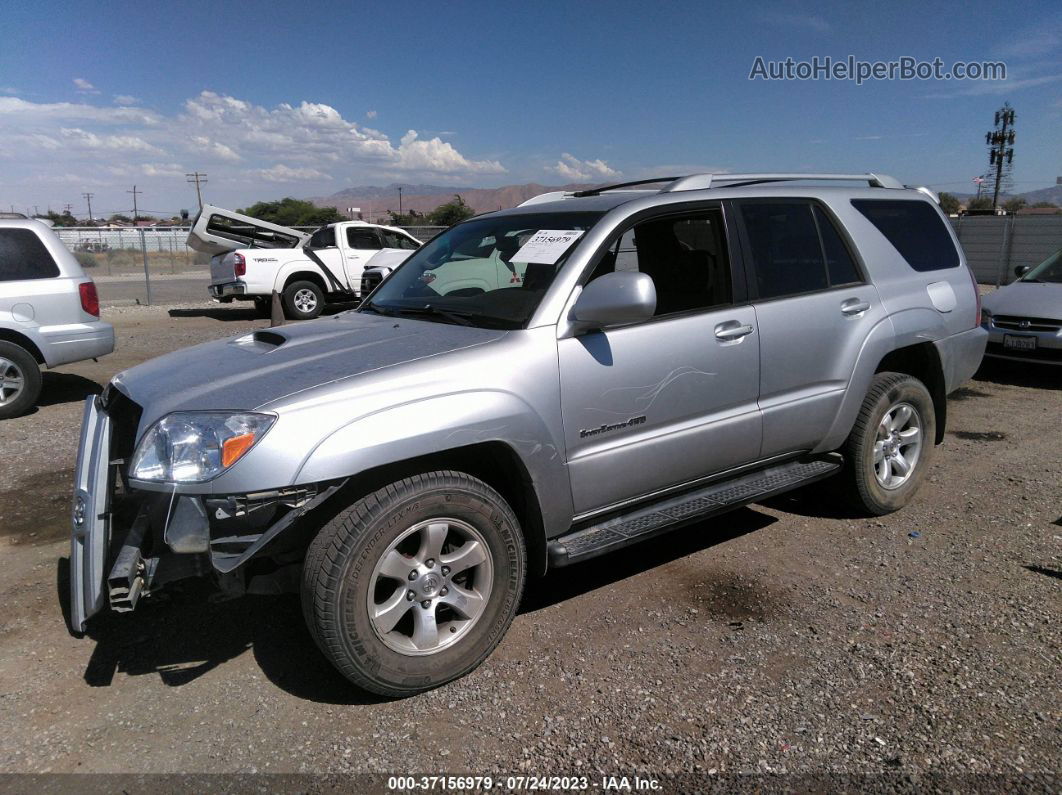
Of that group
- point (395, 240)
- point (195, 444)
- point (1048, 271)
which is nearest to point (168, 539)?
point (195, 444)

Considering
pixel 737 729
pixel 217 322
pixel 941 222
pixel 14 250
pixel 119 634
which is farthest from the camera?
pixel 217 322

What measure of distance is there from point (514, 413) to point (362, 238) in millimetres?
14195

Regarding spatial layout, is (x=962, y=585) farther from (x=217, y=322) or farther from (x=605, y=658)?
(x=217, y=322)

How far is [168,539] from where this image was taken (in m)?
2.62

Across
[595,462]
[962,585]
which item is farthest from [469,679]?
[962,585]

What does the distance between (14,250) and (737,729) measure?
304 inches

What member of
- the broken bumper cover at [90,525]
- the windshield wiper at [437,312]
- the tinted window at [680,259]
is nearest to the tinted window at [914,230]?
the tinted window at [680,259]

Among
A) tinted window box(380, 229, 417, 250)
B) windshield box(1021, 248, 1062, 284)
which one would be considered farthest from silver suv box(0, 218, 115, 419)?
windshield box(1021, 248, 1062, 284)

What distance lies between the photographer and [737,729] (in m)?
2.74

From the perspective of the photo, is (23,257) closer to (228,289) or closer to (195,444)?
(195,444)

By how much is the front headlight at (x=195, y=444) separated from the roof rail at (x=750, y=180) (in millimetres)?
2303

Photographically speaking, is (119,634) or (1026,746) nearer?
(1026,746)

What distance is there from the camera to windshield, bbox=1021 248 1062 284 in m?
9.05

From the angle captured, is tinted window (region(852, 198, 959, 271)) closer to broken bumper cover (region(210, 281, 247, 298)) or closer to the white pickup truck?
the white pickup truck
